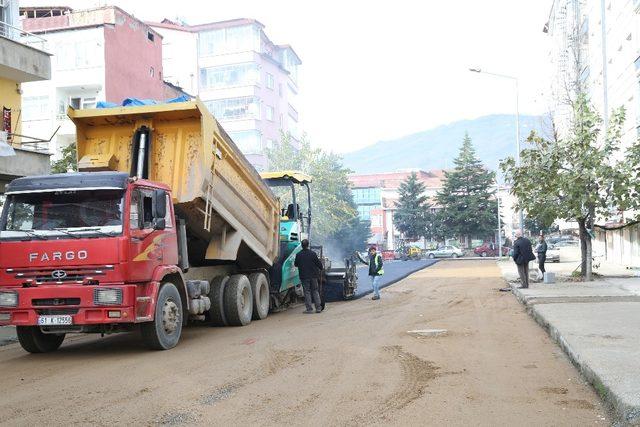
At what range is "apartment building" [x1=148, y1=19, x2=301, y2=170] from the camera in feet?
203

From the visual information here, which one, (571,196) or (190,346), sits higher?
(571,196)

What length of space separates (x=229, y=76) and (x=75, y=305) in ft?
182

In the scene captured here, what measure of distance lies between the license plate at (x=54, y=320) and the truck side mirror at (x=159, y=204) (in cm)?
181

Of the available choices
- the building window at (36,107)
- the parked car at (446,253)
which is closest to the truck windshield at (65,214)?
the building window at (36,107)

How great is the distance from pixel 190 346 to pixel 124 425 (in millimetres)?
4673

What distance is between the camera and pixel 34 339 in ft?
32.4

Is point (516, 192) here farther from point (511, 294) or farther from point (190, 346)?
point (190, 346)

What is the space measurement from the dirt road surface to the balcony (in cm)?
883

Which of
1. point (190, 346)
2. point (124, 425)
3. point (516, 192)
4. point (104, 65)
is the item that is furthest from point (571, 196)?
point (104, 65)

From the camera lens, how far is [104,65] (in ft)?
122

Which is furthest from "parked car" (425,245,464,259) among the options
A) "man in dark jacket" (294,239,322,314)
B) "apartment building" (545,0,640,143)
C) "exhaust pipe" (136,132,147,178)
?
"exhaust pipe" (136,132,147,178)

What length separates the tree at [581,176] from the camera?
20391 millimetres

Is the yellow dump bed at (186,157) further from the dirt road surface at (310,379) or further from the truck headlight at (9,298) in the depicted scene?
the truck headlight at (9,298)

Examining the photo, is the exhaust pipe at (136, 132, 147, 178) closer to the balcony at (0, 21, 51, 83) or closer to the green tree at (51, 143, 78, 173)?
the balcony at (0, 21, 51, 83)
